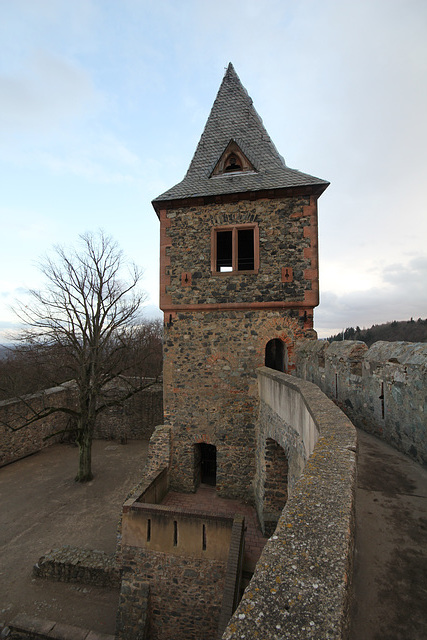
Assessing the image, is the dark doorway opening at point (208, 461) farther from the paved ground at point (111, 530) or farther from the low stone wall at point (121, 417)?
the low stone wall at point (121, 417)

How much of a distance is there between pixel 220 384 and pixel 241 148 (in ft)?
24.0

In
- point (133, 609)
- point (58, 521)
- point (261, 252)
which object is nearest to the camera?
point (133, 609)

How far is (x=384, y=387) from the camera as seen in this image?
168 inches

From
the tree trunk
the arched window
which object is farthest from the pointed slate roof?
the tree trunk

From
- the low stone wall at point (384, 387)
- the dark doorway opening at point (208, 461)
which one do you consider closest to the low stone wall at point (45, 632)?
the dark doorway opening at point (208, 461)

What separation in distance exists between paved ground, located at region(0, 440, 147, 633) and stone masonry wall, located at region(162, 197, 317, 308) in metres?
7.27

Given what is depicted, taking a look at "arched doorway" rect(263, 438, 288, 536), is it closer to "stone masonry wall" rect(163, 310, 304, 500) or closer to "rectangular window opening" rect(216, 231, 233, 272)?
"stone masonry wall" rect(163, 310, 304, 500)

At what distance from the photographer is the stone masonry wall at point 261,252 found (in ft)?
28.9

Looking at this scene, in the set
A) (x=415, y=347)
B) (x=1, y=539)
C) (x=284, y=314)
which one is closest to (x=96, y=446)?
(x=1, y=539)

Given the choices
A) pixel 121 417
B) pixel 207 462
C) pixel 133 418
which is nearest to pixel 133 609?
pixel 207 462

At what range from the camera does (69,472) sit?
1332 cm

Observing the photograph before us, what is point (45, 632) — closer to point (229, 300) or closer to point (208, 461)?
point (208, 461)

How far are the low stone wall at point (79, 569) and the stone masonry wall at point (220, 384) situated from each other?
7.92 ft

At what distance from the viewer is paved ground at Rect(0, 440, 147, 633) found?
6.90m
